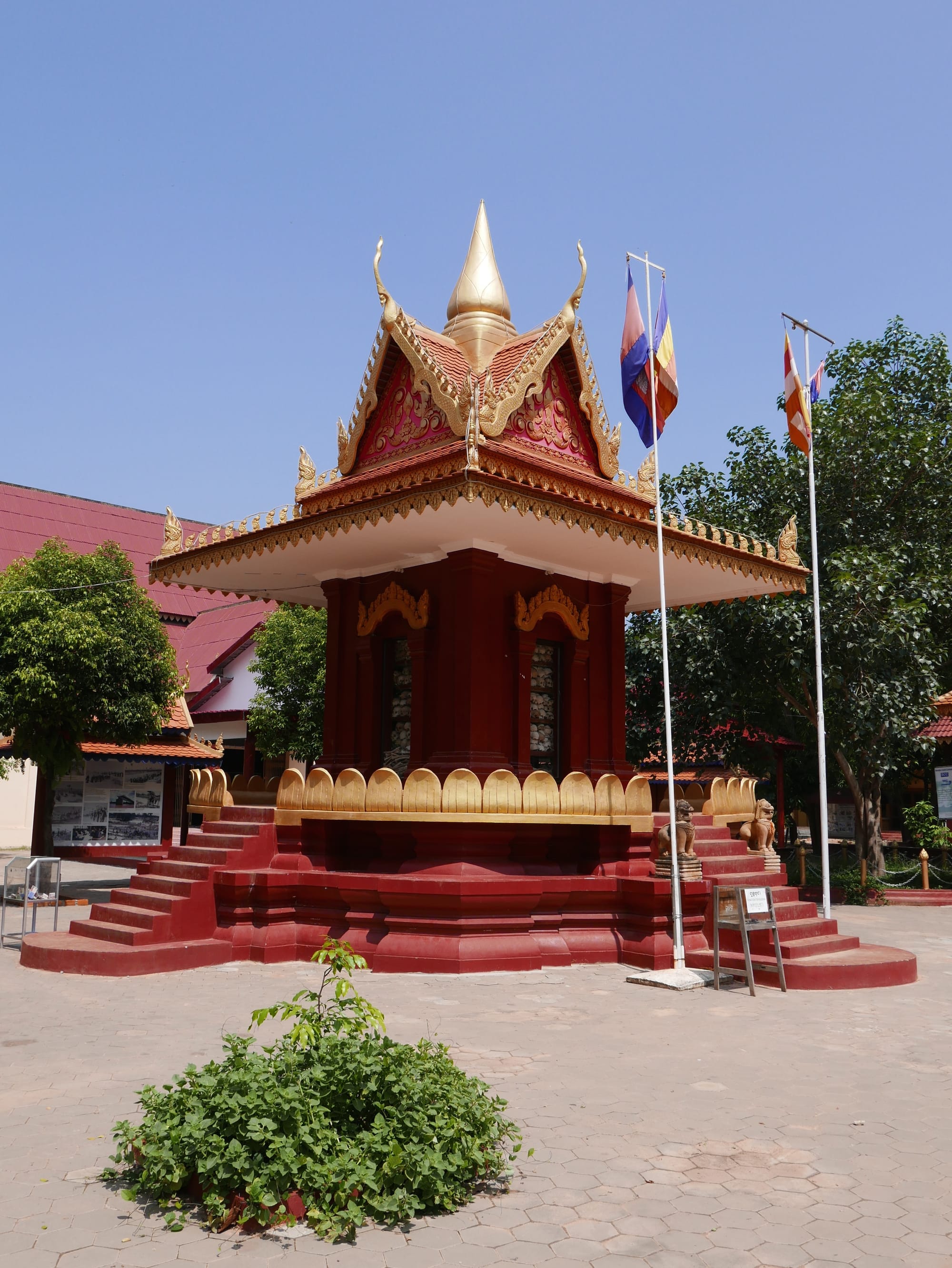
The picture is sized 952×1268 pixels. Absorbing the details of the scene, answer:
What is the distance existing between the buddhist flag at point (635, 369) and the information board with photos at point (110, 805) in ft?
51.3

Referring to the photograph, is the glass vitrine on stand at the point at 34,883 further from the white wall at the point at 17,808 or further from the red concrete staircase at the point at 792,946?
the white wall at the point at 17,808

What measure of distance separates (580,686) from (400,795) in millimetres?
3674

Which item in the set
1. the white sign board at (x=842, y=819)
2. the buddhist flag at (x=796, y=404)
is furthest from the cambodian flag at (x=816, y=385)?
the white sign board at (x=842, y=819)

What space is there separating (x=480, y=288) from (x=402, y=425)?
2703 mm

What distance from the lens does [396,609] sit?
1402 centimetres

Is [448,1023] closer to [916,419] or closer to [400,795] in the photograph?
[400,795]

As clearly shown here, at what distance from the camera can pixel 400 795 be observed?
468 inches

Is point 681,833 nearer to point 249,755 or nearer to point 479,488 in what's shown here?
point 479,488

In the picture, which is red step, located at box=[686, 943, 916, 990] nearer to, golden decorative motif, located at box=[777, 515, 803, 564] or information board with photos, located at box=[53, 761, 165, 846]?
golden decorative motif, located at box=[777, 515, 803, 564]

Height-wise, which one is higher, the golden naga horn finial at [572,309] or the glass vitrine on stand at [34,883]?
the golden naga horn finial at [572,309]

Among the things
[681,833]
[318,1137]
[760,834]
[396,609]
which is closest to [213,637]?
[396,609]

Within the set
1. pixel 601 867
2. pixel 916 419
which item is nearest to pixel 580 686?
pixel 601 867

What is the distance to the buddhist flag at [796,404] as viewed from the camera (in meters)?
14.9

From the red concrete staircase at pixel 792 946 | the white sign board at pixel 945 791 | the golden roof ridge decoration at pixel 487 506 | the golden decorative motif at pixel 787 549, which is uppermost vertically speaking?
the golden decorative motif at pixel 787 549
